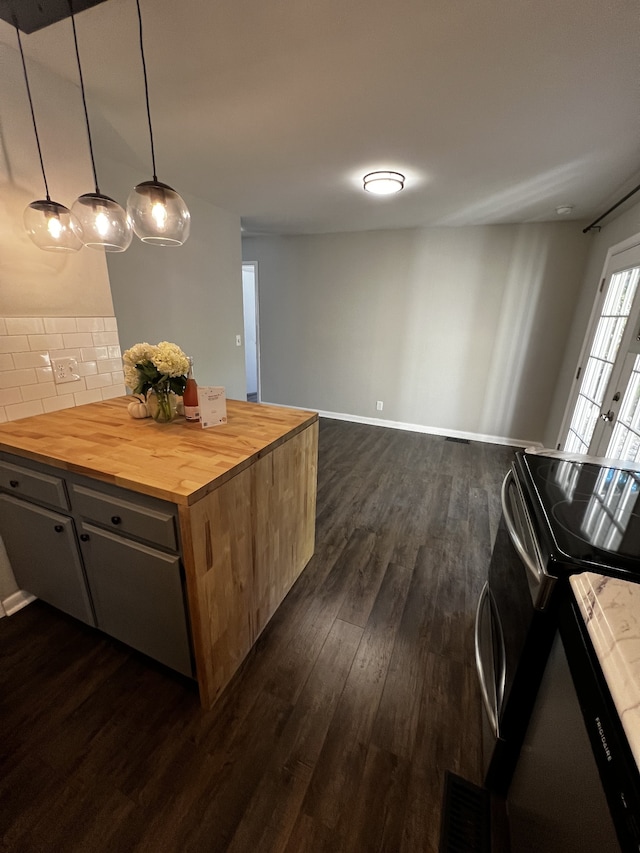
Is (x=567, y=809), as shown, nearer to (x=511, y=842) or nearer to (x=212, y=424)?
(x=511, y=842)

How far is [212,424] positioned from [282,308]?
370 centimetres

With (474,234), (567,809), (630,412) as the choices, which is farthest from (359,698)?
(474,234)

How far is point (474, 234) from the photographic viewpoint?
372 cm

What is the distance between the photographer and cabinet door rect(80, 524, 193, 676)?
3.80ft

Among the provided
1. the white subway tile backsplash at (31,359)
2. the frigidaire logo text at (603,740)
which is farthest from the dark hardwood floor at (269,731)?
the white subway tile backsplash at (31,359)

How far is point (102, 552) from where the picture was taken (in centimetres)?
127

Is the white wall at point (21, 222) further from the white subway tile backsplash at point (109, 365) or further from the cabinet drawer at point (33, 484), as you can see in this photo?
the cabinet drawer at point (33, 484)

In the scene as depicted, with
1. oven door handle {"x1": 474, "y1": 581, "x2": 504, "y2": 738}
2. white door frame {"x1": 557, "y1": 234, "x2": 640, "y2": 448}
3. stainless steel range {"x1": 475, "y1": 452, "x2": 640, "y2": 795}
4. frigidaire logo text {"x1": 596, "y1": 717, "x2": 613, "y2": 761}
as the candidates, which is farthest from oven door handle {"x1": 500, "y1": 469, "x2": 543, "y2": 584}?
white door frame {"x1": 557, "y1": 234, "x2": 640, "y2": 448}

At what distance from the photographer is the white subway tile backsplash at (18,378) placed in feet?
4.96

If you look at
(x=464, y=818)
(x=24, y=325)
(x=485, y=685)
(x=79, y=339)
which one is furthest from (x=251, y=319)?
(x=464, y=818)

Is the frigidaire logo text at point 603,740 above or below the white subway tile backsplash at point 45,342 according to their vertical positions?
below

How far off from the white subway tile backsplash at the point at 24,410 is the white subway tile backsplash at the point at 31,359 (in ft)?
0.58

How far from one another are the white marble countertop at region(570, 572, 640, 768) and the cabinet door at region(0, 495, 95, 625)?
5.31 ft

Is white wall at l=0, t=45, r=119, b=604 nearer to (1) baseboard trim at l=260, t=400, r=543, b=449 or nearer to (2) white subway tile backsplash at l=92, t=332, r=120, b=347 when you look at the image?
(2) white subway tile backsplash at l=92, t=332, r=120, b=347
